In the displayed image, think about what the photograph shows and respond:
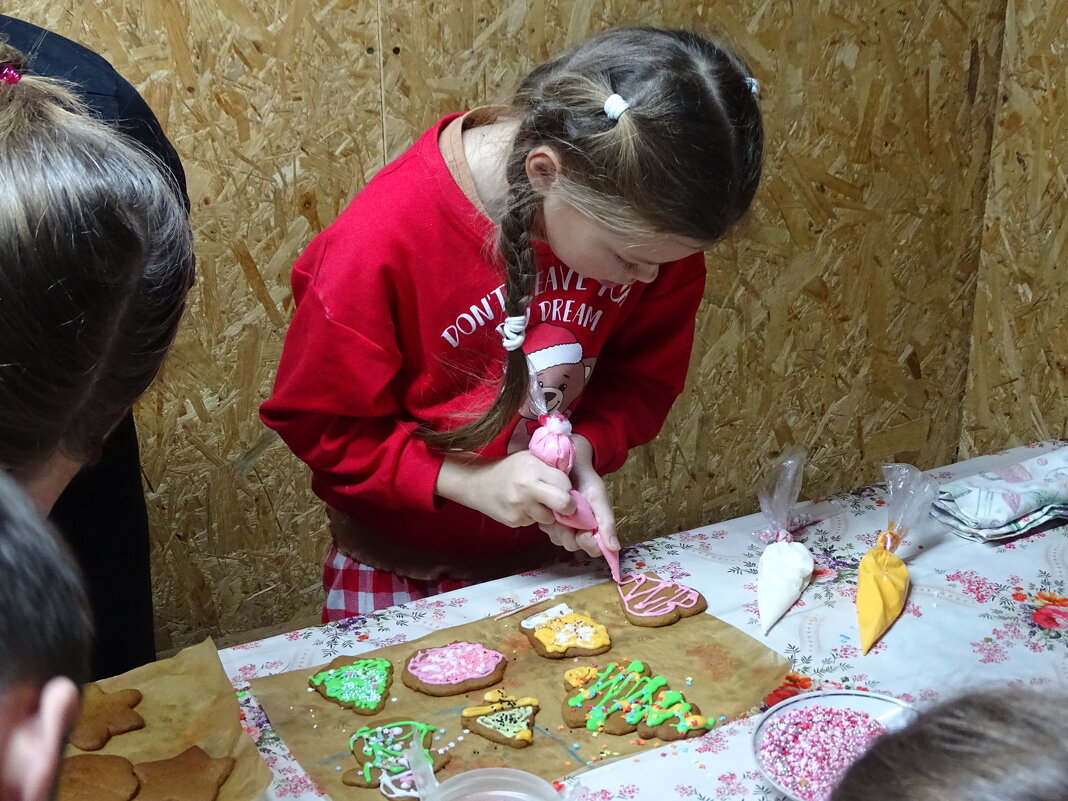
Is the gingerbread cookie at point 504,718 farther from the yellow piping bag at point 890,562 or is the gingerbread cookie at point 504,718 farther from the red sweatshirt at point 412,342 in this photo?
the yellow piping bag at point 890,562

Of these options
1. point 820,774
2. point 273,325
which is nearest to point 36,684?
point 820,774

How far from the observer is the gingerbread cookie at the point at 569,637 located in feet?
4.33

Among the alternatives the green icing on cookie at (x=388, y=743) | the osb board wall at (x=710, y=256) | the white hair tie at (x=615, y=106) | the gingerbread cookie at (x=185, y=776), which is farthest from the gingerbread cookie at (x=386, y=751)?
the osb board wall at (x=710, y=256)

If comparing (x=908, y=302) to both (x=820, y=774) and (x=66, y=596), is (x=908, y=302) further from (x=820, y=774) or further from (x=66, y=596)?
(x=66, y=596)

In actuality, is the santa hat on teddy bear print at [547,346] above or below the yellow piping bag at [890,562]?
above

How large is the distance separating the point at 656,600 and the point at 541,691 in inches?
10.1

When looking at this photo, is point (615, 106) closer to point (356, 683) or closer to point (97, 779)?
point (356, 683)

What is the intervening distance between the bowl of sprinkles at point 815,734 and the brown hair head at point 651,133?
0.58 metres

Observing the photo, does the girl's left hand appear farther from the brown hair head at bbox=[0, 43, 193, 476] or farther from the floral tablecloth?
the brown hair head at bbox=[0, 43, 193, 476]

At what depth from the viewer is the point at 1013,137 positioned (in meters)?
2.92

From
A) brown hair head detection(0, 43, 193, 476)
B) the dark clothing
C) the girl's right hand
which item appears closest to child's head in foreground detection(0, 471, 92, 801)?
brown hair head detection(0, 43, 193, 476)

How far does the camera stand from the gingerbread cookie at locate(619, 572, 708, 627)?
1.39 m

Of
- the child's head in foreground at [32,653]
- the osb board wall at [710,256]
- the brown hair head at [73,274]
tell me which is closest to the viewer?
the child's head in foreground at [32,653]

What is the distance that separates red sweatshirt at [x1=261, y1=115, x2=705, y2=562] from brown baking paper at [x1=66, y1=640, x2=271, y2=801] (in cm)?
37
